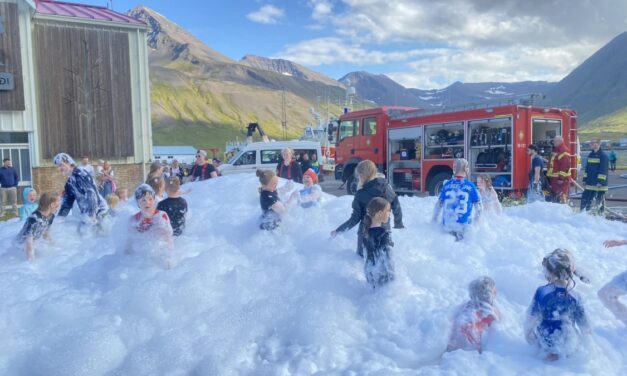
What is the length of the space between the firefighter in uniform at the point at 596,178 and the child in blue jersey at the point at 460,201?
439 centimetres

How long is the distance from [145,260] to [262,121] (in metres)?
180

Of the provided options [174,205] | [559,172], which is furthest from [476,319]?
[559,172]

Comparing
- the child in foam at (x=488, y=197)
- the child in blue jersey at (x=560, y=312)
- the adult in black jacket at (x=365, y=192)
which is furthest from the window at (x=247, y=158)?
the child in blue jersey at (x=560, y=312)

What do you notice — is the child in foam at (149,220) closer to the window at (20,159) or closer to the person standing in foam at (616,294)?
the person standing in foam at (616,294)

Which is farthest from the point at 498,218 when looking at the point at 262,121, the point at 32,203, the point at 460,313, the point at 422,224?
the point at 262,121

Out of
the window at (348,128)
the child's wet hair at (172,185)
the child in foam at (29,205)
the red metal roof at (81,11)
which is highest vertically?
the red metal roof at (81,11)

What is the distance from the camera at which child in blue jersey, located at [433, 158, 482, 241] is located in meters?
6.70

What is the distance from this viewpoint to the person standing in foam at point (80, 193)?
6.96 meters

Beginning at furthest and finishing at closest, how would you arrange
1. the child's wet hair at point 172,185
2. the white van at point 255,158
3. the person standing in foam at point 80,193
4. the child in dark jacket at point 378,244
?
the white van at point 255,158, the person standing in foam at point 80,193, the child's wet hair at point 172,185, the child in dark jacket at point 378,244

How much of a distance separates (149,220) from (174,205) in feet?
2.08

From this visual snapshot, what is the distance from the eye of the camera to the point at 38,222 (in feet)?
20.5

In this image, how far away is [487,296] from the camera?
4.16 metres

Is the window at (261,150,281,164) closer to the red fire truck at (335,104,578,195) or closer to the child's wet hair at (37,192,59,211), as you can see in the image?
the red fire truck at (335,104,578,195)

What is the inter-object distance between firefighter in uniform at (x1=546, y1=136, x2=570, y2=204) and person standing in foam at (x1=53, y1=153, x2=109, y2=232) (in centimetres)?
891
